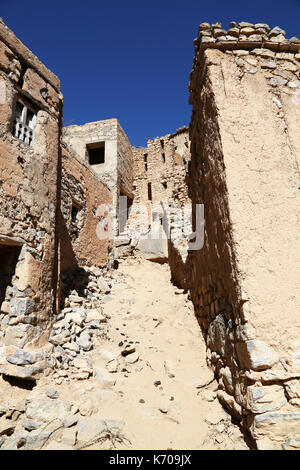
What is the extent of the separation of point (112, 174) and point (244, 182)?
1026 centimetres

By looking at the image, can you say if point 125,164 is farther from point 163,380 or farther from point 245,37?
point 163,380

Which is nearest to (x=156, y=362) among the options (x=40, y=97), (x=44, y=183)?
(x=44, y=183)

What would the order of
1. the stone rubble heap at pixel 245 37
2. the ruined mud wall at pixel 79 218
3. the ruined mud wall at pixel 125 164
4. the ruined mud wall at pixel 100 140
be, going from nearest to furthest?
the stone rubble heap at pixel 245 37, the ruined mud wall at pixel 79 218, the ruined mud wall at pixel 100 140, the ruined mud wall at pixel 125 164

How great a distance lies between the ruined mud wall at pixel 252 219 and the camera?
2166 mm

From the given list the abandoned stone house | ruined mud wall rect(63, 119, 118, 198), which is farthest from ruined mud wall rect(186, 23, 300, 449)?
ruined mud wall rect(63, 119, 118, 198)

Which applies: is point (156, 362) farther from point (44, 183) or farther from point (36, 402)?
point (44, 183)

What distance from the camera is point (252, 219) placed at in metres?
2.60

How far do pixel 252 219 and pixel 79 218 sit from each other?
5.87m

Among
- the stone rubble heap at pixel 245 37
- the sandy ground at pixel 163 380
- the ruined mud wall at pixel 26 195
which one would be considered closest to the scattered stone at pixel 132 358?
the sandy ground at pixel 163 380

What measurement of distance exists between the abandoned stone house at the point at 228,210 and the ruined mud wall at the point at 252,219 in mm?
11

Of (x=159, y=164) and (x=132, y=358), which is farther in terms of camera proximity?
(x=159, y=164)

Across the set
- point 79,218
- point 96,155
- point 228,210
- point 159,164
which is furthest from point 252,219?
point 96,155

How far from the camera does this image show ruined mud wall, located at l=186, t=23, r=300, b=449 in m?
2.17

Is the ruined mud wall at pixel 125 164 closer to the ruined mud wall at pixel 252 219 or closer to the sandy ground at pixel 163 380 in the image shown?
the sandy ground at pixel 163 380
